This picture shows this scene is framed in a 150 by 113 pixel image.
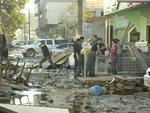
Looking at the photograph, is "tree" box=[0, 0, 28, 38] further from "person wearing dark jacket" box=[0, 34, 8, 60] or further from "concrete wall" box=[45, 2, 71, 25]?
"concrete wall" box=[45, 2, 71, 25]

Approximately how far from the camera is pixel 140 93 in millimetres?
13820

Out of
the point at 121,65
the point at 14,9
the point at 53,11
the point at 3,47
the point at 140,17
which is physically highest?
the point at 53,11

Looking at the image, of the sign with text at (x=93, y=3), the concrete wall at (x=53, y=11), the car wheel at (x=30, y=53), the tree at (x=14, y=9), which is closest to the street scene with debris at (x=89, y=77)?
the tree at (x=14, y=9)

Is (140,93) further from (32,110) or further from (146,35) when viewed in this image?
(146,35)

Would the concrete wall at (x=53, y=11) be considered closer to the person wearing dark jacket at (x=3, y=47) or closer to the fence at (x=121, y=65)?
the person wearing dark jacket at (x=3, y=47)

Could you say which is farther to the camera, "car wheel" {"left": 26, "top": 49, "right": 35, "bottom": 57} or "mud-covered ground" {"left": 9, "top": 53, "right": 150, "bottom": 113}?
"car wheel" {"left": 26, "top": 49, "right": 35, "bottom": 57}

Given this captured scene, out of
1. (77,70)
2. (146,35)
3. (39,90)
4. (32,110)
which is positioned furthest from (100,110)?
(146,35)

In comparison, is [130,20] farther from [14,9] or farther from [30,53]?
[30,53]

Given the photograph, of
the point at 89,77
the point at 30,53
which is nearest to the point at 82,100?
the point at 89,77

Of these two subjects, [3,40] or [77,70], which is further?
[3,40]

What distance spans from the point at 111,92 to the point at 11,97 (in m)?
3.53

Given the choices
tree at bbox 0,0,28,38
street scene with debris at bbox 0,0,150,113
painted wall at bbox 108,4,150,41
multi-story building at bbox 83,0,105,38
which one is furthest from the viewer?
multi-story building at bbox 83,0,105,38

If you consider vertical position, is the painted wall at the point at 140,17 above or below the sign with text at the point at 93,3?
below

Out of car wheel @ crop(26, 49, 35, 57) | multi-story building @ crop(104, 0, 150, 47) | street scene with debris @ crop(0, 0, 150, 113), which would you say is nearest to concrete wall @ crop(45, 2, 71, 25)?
car wheel @ crop(26, 49, 35, 57)
